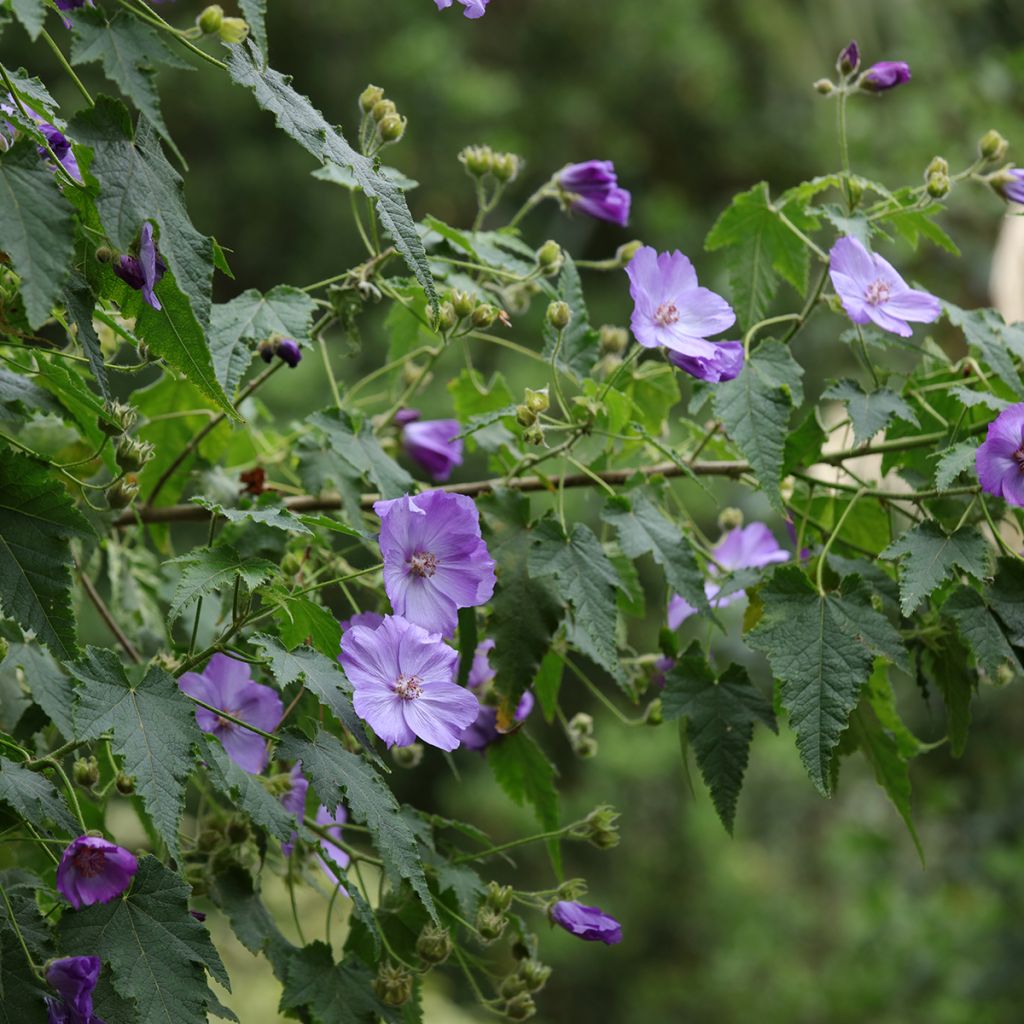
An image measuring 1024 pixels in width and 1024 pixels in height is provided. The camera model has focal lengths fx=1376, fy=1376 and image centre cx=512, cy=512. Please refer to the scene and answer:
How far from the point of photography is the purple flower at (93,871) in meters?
0.66

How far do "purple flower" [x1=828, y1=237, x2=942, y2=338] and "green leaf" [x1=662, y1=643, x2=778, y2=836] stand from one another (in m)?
0.25

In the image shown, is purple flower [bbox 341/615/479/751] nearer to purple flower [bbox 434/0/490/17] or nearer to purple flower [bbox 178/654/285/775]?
purple flower [bbox 178/654/285/775]

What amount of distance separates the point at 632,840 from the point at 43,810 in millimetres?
4509

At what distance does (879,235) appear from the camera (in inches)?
38.7

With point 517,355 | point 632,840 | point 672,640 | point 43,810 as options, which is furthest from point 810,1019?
point 43,810

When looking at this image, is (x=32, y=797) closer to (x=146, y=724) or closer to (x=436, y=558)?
(x=146, y=724)

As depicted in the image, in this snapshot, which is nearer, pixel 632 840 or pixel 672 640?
pixel 672 640

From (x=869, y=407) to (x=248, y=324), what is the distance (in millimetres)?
405

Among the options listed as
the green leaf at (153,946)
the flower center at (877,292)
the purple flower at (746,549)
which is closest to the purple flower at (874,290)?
the flower center at (877,292)

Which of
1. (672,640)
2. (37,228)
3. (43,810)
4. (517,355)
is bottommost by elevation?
(517,355)

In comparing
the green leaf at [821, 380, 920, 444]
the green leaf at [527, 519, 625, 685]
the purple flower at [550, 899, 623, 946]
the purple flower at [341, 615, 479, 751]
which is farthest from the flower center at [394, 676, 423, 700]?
the green leaf at [821, 380, 920, 444]

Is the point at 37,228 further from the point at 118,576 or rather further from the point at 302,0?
the point at 302,0

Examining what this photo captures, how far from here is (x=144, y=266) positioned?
2.16 feet

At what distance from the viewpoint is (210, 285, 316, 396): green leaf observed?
835mm
